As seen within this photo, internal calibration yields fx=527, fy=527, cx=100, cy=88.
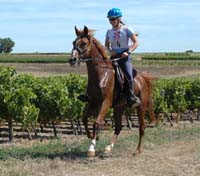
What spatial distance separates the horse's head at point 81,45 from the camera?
31.4 feet

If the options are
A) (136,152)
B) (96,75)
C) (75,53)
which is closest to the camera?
(75,53)

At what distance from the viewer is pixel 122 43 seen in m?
10.3

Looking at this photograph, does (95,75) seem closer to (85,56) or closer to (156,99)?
(85,56)

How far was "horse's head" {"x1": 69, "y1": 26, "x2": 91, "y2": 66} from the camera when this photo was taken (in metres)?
9.57

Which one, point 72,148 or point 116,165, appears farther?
point 72,148

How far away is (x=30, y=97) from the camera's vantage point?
16.0m

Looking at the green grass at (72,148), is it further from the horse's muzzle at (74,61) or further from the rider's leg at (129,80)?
the horse's muzzle at (74,61)

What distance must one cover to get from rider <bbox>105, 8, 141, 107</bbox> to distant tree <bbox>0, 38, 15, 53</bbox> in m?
153

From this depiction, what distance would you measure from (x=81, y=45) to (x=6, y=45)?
156774 mm

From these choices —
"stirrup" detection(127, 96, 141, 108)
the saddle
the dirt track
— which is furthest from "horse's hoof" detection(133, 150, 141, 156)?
the saddle

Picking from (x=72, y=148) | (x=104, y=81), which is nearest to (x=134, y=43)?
(x=104, y=81)

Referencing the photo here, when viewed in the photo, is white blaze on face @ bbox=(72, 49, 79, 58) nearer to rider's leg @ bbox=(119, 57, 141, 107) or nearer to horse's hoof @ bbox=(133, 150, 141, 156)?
rider's leg @ bbox=(119, 57, 141, 107)

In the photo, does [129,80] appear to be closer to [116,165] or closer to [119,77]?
[119,77]

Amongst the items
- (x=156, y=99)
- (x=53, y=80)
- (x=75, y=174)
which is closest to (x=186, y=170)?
(x=75, y=174)
